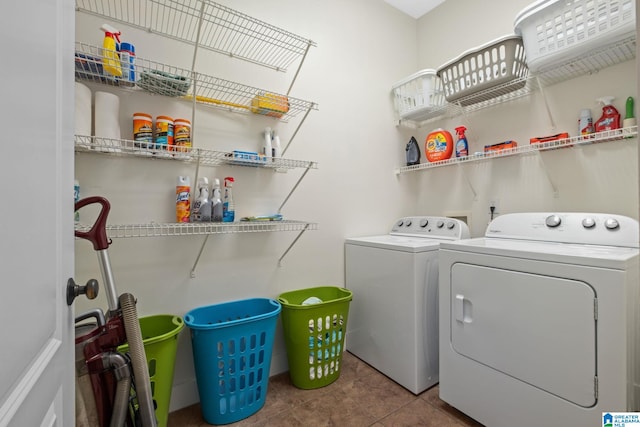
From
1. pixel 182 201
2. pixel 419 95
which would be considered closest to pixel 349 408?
pixel 182 201

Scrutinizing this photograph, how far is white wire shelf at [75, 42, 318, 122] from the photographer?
4.32 feet

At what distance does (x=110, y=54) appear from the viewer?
1264 millimetres

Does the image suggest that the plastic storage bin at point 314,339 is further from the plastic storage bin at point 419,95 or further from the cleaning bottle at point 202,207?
the plastic storage bin at point 419,95

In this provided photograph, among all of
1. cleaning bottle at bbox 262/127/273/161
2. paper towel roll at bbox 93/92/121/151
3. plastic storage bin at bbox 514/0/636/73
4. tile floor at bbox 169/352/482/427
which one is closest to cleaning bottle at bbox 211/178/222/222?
cleaning bottle at bbox 262/127/273/161

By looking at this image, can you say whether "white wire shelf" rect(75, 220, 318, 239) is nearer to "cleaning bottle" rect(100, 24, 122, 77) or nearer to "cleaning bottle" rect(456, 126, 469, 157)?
"cleaning bottle" rect(100, 24, 122, 77)

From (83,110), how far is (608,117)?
256 cm

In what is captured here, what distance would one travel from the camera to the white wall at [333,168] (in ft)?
5.02

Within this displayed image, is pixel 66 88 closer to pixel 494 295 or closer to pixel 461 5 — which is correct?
pixel 494 295

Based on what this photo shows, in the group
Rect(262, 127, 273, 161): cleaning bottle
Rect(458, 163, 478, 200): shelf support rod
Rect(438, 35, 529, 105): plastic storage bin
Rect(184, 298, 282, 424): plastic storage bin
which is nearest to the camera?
Rect(184, 298, 282, 424): plastic storage bin

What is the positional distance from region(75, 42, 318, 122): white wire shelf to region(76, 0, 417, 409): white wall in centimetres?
6

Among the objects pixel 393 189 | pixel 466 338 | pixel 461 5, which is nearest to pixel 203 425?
pixel 466 338

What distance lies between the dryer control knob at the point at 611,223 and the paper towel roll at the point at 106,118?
2325 millimetres
